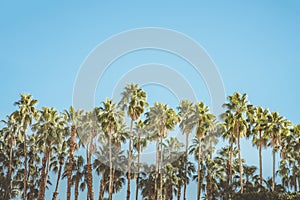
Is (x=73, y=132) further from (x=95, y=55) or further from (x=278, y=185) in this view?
(x=278, y=185)

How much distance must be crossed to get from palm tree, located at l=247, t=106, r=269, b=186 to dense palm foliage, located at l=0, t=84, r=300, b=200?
0.13 metres

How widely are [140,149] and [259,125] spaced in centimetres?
1933

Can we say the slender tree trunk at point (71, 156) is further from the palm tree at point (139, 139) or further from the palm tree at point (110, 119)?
the palm tree at point (139, 139)

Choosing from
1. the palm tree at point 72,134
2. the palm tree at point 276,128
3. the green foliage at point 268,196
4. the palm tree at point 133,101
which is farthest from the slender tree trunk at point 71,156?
the palm tree at point 276,128

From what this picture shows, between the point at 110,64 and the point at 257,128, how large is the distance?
72.7 ft

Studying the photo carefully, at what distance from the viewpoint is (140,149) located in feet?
208

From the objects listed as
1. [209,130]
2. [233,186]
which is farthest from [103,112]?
[233,186]

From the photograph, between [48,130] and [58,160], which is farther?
[58,160]

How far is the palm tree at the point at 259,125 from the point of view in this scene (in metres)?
53.0

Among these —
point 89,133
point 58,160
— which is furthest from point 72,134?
point 58,160

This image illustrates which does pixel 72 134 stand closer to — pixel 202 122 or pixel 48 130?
pixel 48 130

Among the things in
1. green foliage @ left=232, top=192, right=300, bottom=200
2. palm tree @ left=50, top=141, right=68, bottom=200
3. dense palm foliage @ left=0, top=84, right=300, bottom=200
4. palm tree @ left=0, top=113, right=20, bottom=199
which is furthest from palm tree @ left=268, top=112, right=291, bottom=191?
palm tree @ left=0, top=113, right=20, bottom=199

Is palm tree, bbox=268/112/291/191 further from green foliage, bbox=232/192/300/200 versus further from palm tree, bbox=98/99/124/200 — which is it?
palm tree, bbox=98/99/124/200

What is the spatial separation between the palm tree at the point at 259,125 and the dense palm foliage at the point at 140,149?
130 mm
